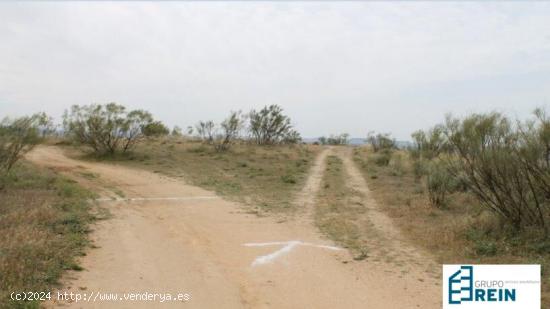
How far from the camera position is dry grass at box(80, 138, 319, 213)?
43.4 feet

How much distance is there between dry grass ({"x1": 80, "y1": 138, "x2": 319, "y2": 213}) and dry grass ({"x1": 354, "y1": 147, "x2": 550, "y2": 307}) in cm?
331

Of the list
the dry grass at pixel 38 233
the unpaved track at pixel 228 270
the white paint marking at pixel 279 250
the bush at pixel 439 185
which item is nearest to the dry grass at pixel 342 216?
the unpaved track at pixel 228 270

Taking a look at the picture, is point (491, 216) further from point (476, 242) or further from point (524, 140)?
point (524, 140)

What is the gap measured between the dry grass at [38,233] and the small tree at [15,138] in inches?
23.3

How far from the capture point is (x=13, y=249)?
6.07 meters

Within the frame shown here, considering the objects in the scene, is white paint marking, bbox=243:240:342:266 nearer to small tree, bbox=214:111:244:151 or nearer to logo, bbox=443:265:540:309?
logo, bbox=443:265:540:309

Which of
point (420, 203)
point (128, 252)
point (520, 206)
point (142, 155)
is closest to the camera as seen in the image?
point (128, 252)

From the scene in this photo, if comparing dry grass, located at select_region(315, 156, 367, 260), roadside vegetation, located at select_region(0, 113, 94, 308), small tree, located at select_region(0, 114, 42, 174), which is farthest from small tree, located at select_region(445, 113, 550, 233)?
small tree, located at select_region(0, 114, 42, 174)

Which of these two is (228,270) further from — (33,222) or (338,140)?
(338,140)

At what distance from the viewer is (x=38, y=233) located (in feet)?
23.4

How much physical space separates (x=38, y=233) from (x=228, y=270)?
138 inches

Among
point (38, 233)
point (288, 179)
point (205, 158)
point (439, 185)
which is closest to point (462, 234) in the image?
point (439, 185)

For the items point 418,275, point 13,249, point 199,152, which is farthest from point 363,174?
point 13,249

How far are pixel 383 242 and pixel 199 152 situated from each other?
22127 millimetres
